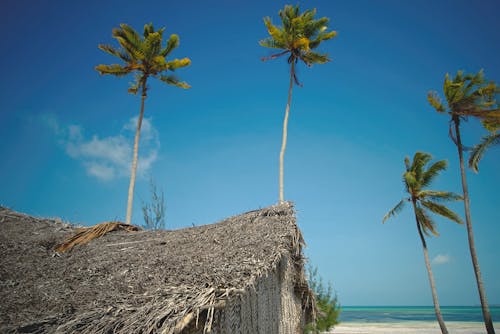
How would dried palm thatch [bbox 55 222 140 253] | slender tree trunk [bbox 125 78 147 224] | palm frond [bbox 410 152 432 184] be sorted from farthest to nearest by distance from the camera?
palm frond [bbox 410 152 432 184] → slender tree trunk [bbox 125 78 147 224] → dried palm thatch [bbox 55 222 140 253]

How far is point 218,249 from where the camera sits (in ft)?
15.8

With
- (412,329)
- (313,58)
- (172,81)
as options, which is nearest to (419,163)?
(313,58)

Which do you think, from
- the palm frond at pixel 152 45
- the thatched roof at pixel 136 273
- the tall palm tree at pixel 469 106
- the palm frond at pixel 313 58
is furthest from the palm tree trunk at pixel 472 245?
the palm frond at pixel 152 45

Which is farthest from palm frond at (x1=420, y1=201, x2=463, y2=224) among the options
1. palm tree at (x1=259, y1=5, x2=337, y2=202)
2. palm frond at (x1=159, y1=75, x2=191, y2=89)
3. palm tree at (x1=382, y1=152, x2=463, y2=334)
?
palm frond at (x1=159, y1=75, x2=191, y2=89)

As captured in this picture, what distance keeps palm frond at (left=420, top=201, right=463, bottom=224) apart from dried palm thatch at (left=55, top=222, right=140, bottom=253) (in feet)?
54.5

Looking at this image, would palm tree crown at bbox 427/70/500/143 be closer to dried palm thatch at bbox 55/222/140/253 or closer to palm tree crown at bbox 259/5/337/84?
palm tree crown at bbox 259/5/337/84

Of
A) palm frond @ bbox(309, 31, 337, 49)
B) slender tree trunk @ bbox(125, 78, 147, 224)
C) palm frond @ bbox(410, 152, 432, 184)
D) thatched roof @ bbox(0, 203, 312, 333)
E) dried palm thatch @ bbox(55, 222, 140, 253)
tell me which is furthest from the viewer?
palm frond @ bbox(410, 152, 432, 184)

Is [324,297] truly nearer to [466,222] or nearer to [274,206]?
[466,222]

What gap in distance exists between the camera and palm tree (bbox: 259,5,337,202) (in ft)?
53.0

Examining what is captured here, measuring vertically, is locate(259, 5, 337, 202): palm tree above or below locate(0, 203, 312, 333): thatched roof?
above

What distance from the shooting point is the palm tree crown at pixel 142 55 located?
1492 cm

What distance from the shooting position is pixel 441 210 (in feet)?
59.6

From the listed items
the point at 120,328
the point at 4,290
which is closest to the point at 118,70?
the point at 4,290

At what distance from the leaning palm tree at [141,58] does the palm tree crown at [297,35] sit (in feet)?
14.5
